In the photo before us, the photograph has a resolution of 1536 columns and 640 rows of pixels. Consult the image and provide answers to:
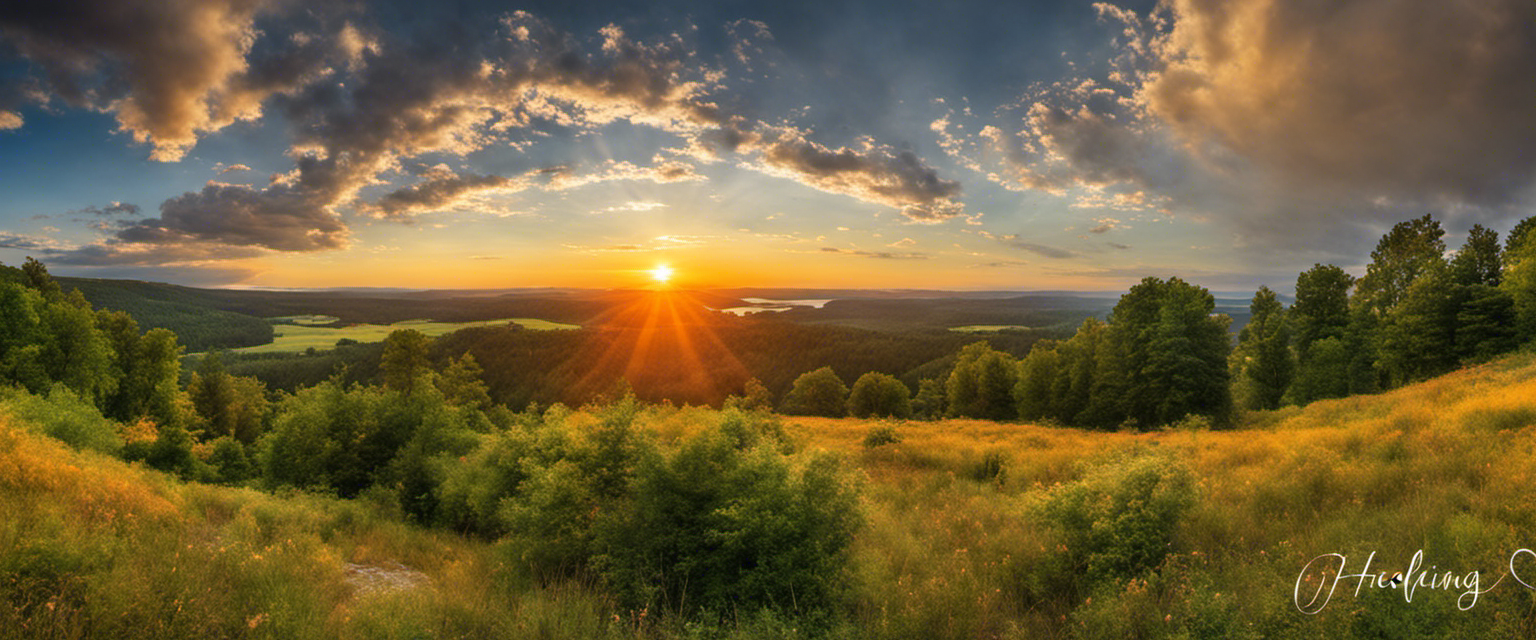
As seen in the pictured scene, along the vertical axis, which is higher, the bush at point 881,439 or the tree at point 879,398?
the bush at point 881,439

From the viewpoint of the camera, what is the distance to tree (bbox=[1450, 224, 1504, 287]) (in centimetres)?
2959

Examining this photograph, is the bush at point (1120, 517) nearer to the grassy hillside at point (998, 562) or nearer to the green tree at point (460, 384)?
the grassy hillside at point (998, 562)

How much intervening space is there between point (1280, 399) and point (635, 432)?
166 feet

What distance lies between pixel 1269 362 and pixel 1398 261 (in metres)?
9.66

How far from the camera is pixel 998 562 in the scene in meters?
7.34

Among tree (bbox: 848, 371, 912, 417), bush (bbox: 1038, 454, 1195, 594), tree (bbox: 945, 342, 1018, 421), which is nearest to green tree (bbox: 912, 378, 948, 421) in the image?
tree (bbox: 848, 371, 912, 417)

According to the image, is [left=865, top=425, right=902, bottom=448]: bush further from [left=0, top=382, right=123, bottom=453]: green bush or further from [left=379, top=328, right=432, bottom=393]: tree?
[left=379, top=328, right=432, bottom=393]: tree

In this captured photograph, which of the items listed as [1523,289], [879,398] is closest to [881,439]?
[1523,289]

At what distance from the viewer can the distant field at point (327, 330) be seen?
11426 centimetres

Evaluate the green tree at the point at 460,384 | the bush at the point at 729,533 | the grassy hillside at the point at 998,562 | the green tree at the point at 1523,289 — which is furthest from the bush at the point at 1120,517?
the green tree at the point at 460,384

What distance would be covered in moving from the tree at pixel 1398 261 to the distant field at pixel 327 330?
412ft

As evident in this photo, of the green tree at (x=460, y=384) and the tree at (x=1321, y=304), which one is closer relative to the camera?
the tree at (x=1321, y=304)

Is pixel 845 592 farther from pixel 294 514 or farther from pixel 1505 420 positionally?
pixel 1505 420

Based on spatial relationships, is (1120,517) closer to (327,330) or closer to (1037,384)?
(1037,384)
